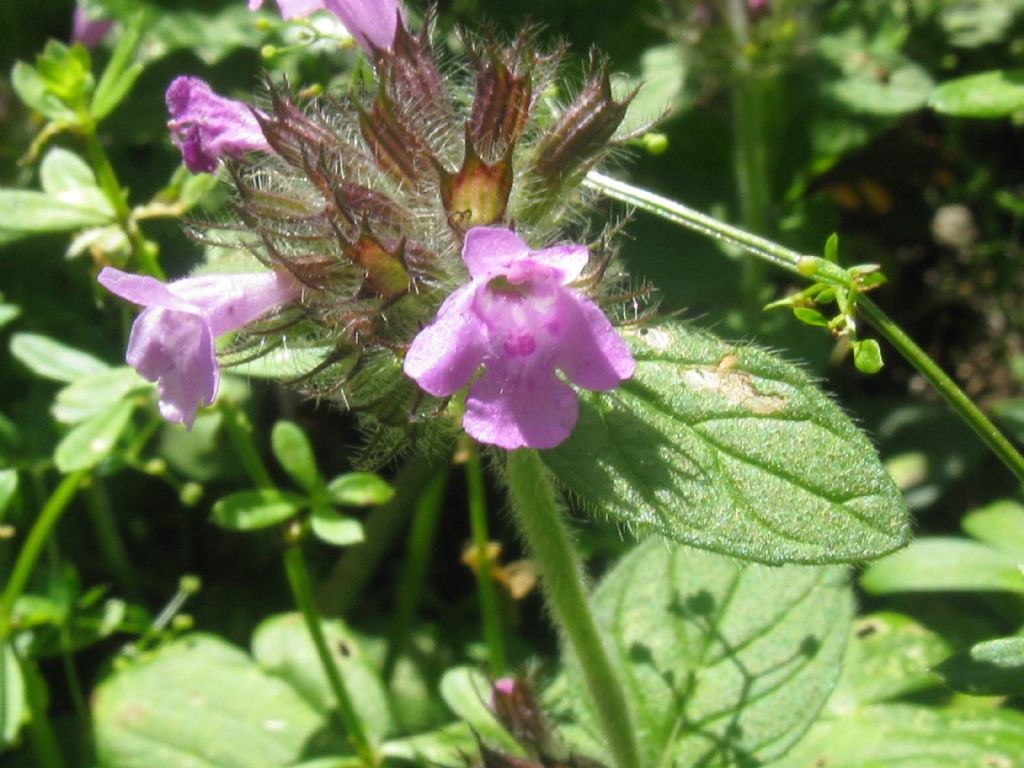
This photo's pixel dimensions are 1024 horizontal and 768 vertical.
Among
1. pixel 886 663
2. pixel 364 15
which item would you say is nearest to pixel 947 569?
pixel 886 663

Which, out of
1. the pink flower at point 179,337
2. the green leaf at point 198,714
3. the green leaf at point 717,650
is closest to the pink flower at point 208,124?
the pink flower at point 179,337

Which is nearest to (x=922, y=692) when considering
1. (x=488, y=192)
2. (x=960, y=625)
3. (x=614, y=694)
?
(x=960, y=625)

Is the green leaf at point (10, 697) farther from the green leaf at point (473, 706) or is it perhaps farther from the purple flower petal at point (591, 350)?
the purple flower petal at point (591, 350)

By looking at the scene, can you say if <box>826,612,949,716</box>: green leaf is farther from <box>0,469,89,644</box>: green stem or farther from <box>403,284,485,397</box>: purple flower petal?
<box>0,469,89,644</box>: green stem

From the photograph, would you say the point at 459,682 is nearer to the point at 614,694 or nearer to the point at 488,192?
the point at 614,694

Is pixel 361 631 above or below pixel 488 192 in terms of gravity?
below

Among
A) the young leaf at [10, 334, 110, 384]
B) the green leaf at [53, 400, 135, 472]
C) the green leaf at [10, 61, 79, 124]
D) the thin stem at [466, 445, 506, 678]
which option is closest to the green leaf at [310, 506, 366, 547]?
the thin stem at [466, 445, 506, 678]
